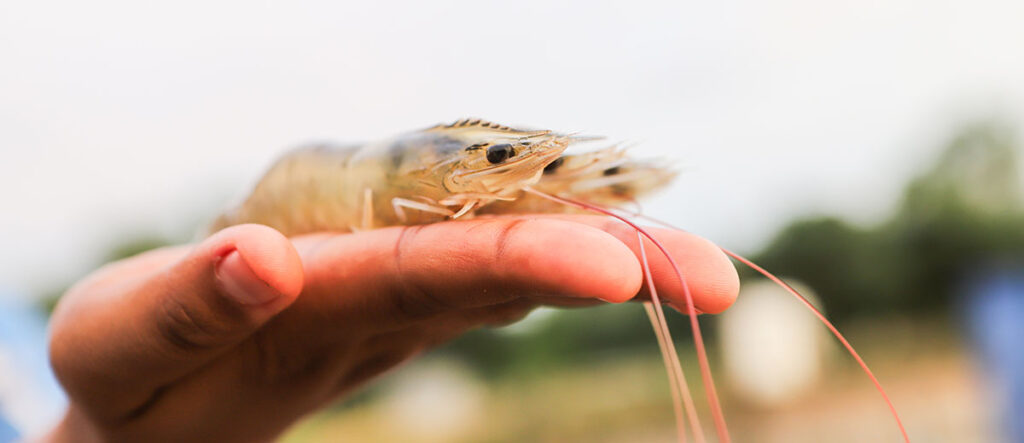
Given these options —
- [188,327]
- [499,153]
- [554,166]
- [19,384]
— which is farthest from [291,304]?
[19,384]

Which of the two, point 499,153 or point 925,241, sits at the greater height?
point 499,153

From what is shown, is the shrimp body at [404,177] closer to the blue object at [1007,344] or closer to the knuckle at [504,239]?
the knuckle at [504,239]

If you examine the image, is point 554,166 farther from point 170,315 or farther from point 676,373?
point 170,315

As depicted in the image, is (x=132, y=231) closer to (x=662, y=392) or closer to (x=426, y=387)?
(x=426, y=387)

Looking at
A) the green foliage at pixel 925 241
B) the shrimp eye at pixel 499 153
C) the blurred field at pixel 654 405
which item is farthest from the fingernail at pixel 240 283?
the green foliage at pixel 925 241

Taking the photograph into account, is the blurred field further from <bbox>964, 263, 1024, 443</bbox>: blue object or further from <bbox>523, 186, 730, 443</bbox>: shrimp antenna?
<bbox>523, 186, 730, 443</bbox>: shrimp antenna

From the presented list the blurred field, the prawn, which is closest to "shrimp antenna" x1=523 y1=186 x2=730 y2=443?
the prawn
